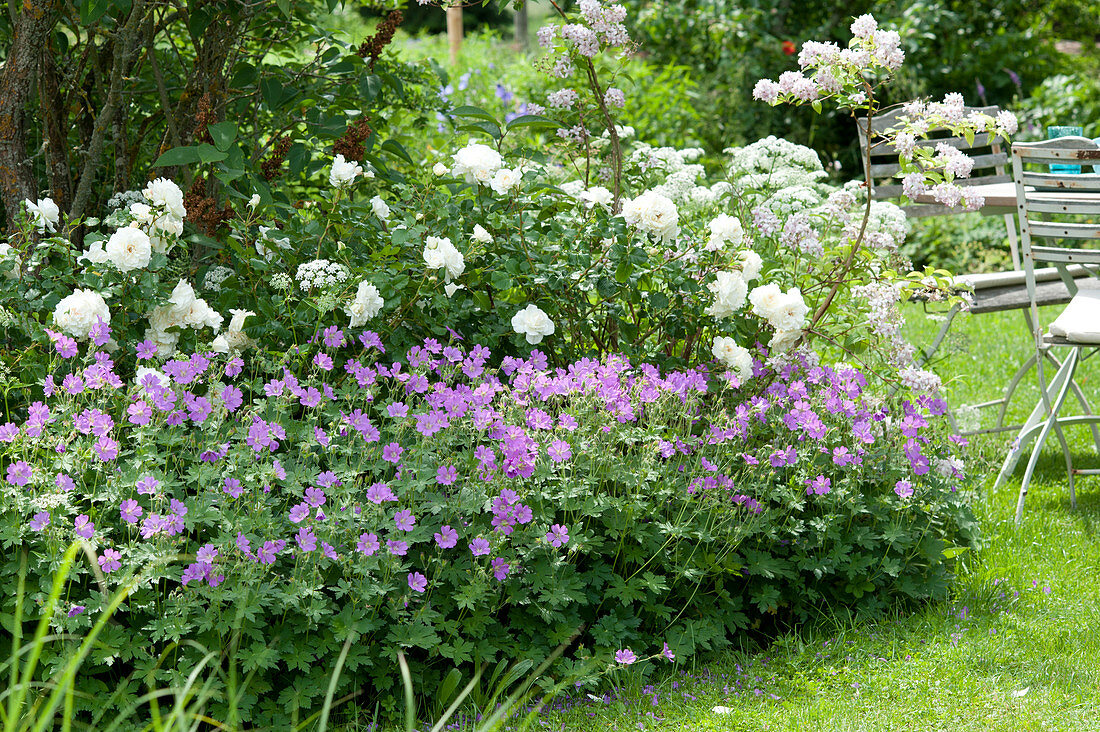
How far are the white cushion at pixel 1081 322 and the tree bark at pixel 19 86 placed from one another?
3.22 m

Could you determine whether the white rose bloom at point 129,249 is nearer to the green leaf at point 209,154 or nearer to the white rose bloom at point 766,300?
the green leaf at point 209,154

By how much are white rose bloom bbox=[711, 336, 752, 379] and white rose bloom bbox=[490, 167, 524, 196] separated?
73 centimetres

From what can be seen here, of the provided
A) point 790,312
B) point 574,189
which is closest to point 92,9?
point 574,189

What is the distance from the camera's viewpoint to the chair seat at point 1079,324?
3221 mm

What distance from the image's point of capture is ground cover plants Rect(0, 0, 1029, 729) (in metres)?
2.17

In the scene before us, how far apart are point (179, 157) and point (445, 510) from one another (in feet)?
4.20

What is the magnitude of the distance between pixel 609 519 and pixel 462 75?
7.35 metres

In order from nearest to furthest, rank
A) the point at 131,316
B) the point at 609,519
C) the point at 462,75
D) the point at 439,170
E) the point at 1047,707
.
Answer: the point at 1047,707, the point at 609,519, the point at 131,316, the point at 439,170, the point at 462,75

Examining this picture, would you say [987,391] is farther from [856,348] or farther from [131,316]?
[131,316]

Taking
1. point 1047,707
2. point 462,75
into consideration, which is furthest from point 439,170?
point 462,75

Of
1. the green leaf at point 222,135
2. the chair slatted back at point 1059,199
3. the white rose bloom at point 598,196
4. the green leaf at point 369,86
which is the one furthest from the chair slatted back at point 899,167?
the green leaf at point 222,135

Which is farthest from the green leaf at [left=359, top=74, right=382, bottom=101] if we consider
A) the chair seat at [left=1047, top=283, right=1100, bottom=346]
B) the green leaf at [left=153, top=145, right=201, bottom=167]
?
the chair seat at [left=1047, top=283, right=1100, bottom=346]

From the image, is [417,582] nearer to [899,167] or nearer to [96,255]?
[96,255]

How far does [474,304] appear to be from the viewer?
3080 millimetres
